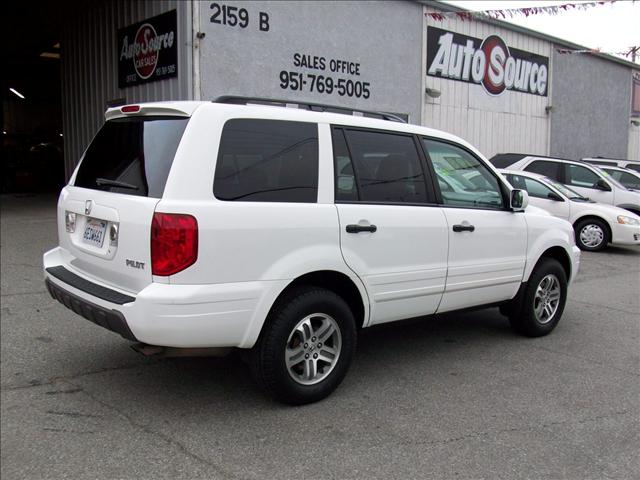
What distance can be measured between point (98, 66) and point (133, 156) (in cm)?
1062

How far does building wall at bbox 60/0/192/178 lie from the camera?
404 inches

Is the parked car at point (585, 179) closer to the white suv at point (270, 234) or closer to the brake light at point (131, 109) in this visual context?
the white suv at point (270, 234)

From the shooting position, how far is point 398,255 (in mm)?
4105

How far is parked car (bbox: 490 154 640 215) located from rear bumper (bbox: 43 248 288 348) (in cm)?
1108

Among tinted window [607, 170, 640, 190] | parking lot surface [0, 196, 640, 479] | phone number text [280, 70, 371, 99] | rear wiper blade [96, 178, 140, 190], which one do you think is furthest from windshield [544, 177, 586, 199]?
rear wiper blade [96, 178, 140, 190]

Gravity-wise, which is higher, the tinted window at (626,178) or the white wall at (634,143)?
the white wall at (634,143)

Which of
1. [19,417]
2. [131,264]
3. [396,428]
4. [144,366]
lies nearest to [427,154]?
[396,428]

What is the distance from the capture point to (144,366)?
442 cm

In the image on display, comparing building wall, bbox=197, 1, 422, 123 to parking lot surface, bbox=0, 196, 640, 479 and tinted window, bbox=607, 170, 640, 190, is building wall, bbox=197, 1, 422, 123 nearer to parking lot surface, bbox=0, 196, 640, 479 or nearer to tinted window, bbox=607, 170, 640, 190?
tinted window, bbox=607, 170, 640, 190

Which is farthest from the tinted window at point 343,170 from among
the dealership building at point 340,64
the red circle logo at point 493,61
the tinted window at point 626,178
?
the red circle logo at point 493,61

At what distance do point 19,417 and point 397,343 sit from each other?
295 cm

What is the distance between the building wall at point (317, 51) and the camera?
34.5 feet

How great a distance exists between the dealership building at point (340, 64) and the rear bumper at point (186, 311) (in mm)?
7502

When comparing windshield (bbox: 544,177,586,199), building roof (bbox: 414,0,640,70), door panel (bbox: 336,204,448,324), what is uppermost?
building roof (bbox: 414,0,640,70)
